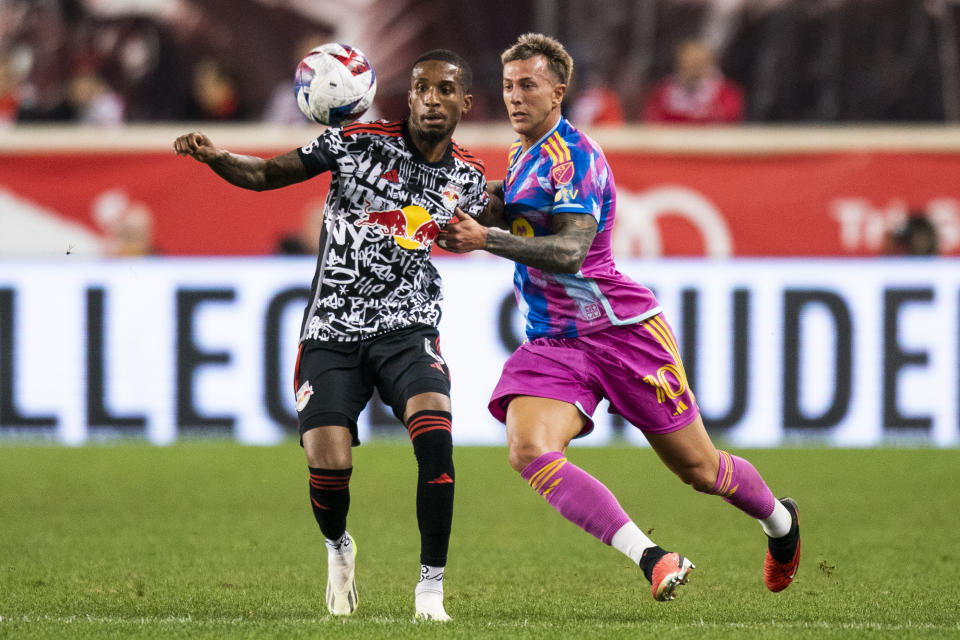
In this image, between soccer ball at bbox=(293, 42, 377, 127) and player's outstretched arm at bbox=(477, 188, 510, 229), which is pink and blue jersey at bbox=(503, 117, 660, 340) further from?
soccer ball at bbox=(293, 42, 377, 127)

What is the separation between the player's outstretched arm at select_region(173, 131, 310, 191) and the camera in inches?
201

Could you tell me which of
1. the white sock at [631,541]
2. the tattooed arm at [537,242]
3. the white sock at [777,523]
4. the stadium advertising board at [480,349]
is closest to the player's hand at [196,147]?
the tattooed arm at [537,242]

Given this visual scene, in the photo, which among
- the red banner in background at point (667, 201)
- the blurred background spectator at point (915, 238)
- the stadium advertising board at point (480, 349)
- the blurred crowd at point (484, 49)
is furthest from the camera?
the blurred crowd at point (484, 49)

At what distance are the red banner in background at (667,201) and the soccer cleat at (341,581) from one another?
23.4 ft

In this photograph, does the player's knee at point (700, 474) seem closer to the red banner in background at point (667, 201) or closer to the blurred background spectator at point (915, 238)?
the red banner in background at point (667, 201)

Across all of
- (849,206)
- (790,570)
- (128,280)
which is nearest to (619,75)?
(849,206)

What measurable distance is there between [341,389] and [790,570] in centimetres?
199

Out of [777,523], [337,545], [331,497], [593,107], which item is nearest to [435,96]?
[331,497]

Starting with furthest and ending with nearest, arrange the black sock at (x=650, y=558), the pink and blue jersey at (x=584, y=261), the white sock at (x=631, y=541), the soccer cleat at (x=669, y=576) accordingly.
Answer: the pink and blue jersey at (x=584, y=261) < the white sock at (x=631, y=541) < the black sock at (x=650, y=558) < the soccer cleat at (x=669, y=576)

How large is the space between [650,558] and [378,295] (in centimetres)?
143

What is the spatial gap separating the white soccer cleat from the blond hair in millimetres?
2015

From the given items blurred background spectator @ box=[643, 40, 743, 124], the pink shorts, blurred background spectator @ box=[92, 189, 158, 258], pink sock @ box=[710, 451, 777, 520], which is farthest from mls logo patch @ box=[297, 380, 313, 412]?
blurred background spectator @ box=[643, 40, 743, 124]

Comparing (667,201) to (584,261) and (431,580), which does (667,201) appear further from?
(431,580)

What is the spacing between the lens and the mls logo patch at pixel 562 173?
17.5 ft
